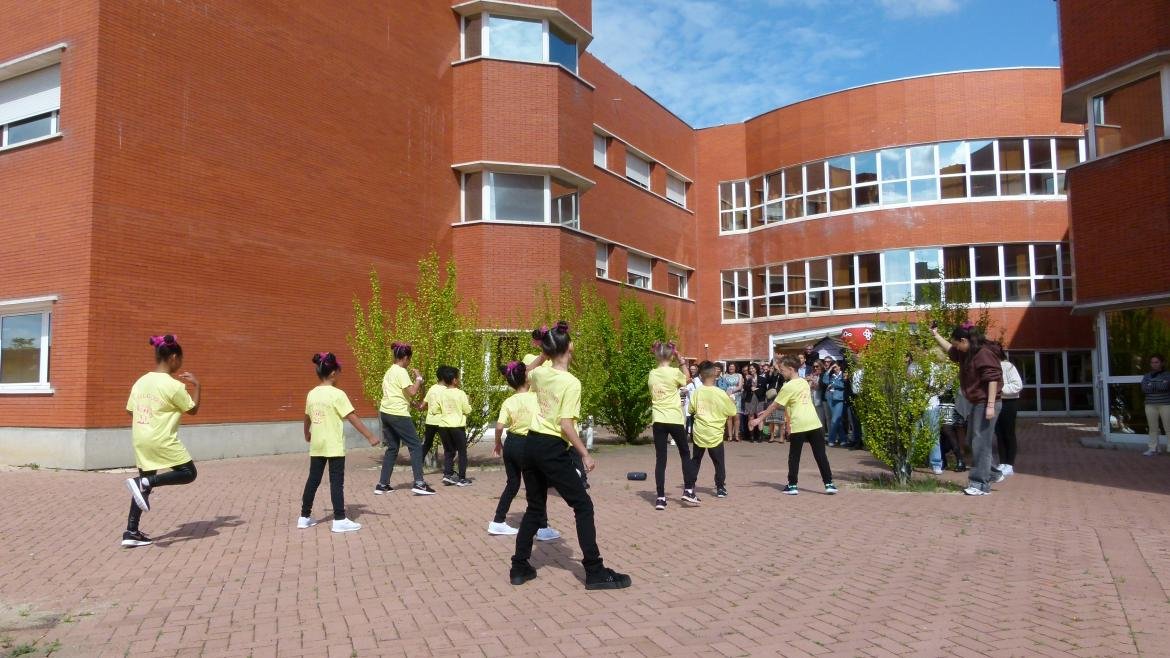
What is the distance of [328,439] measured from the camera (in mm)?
8258

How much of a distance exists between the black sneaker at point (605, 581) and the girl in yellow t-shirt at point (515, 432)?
2.50 feet

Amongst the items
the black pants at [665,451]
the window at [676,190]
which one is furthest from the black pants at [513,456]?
the window at [676,190]

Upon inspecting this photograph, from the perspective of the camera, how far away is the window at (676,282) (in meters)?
30.9

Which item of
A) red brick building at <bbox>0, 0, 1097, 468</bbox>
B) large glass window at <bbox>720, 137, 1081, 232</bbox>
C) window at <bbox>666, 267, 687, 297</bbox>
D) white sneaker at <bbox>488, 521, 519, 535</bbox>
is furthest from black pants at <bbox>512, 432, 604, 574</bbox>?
large glass window at <bbox>720, 137, 1081, 232</bbox>

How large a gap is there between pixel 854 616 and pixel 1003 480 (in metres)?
7.33

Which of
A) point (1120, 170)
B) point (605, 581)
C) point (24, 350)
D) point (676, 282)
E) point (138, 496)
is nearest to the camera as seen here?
point (605, 581)

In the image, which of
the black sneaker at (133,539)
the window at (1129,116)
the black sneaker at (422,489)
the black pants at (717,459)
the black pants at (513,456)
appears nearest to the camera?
the black pants at (513,456)

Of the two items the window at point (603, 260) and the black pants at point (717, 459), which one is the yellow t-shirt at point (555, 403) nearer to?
the black pants at point (717, 459)

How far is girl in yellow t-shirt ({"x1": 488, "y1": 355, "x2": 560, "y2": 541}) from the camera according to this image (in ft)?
21.3

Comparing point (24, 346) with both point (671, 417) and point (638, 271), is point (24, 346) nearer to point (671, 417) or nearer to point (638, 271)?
point (671, 417)

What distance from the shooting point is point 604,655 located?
4531 mm

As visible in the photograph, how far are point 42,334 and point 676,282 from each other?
21.2 metres

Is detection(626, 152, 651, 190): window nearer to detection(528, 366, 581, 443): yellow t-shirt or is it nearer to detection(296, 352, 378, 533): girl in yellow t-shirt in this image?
detection(296, 352, 378, 533): girl in yellow t-shirt

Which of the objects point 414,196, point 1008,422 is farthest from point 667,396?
point 414,196
